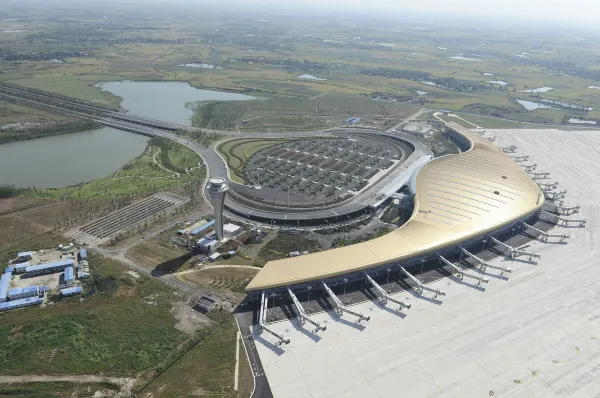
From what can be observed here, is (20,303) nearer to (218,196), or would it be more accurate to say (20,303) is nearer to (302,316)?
(218,196)

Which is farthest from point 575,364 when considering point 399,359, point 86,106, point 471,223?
point 86,106

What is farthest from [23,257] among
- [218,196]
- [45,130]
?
[45,130]

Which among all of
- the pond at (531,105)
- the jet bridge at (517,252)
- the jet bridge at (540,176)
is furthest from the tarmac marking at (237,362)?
the pond at (531,105)

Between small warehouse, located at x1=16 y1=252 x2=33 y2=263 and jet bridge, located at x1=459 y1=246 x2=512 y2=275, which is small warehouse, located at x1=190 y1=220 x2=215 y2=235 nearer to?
small warehouse, located at x1=16 y1=252 x2=33 y2=263

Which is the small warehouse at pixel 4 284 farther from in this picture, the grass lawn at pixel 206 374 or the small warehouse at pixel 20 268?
the grass lawn at pixel 206 374

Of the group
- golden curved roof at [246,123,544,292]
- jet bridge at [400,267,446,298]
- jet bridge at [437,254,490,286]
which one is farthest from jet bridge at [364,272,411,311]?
jet bridge at [437,254,490,286]

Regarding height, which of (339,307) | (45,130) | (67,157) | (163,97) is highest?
(163,97)

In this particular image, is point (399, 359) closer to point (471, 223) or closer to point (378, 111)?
point (471, 223)
